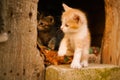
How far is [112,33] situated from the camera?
230 inches

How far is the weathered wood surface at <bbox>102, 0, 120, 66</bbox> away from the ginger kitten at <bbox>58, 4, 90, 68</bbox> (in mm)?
674

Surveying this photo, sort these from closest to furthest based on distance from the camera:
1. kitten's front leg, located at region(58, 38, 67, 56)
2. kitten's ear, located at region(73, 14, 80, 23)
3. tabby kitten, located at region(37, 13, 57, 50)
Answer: kitten's ear, located at region(73, 14, 80, 23), kitten's front leg, located at region(58, 38, 67, 56), tabby kitten, located at region(37, 13, 57, 50)

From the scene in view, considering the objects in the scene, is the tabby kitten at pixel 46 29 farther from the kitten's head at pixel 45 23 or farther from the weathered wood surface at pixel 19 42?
the weathered wood surface at pixel 19 42

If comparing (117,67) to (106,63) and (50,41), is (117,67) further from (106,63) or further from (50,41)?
(50,41)

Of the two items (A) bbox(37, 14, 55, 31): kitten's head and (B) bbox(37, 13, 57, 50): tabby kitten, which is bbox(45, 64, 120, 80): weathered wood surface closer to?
(B) bbox(37, 13, 57, 50): tabby kitten

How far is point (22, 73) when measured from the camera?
538 cm

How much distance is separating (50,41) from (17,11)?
5.45 feet

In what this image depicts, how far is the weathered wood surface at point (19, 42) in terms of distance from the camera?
5227mm

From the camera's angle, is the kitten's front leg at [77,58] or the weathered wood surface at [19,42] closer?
the kitten's front leg at [77,58]

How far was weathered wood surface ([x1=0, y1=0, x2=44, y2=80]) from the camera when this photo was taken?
5.23 metres

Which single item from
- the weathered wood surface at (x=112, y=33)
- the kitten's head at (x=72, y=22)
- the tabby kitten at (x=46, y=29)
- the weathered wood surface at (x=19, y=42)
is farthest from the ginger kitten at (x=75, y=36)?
the tabby kitten at (x=46, y=29)

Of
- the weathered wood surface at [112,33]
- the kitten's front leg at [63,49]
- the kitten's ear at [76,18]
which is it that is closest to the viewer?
the kitten's ear at [76,18]

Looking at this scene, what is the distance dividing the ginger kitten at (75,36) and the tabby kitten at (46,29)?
1487 millimetres

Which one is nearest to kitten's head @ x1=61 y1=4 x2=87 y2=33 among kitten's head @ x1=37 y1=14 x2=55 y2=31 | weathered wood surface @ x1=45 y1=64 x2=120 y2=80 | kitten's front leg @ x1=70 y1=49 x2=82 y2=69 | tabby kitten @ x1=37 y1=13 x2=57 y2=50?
kitten's front leg @ x1=70 y1=49 x2=82 y2=69
